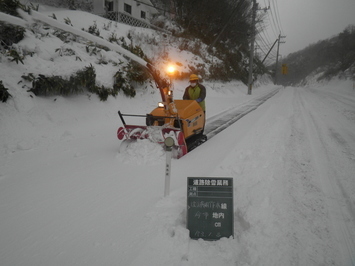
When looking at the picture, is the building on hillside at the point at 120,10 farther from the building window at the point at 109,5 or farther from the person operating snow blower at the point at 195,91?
the person operating snow blower at the point at 195,91

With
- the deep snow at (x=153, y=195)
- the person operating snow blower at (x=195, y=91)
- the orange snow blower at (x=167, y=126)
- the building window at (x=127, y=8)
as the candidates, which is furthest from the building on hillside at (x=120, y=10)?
the orange snow blower at (x=167, y=126)

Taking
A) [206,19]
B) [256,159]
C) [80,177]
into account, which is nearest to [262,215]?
[256,159]

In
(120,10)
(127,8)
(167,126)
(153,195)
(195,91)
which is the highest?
(127,8)

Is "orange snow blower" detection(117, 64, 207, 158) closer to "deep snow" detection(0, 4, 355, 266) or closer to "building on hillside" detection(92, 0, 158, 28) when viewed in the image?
"deep snow" detection(0, 4, 355, 266)

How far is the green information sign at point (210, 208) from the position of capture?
2.14 m

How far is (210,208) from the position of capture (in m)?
2.16

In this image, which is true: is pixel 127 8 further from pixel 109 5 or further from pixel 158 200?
pixel 158 200

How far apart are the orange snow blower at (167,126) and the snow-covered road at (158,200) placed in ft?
0.95

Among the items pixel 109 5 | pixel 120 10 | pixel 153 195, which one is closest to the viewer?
pixel 153 195

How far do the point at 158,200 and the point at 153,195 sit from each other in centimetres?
19

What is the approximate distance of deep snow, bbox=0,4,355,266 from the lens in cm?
200

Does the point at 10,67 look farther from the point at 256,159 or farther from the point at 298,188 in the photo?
the point at 298,188

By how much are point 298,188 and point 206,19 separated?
24299mm

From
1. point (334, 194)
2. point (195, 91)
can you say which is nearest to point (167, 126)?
point (195, 91)
